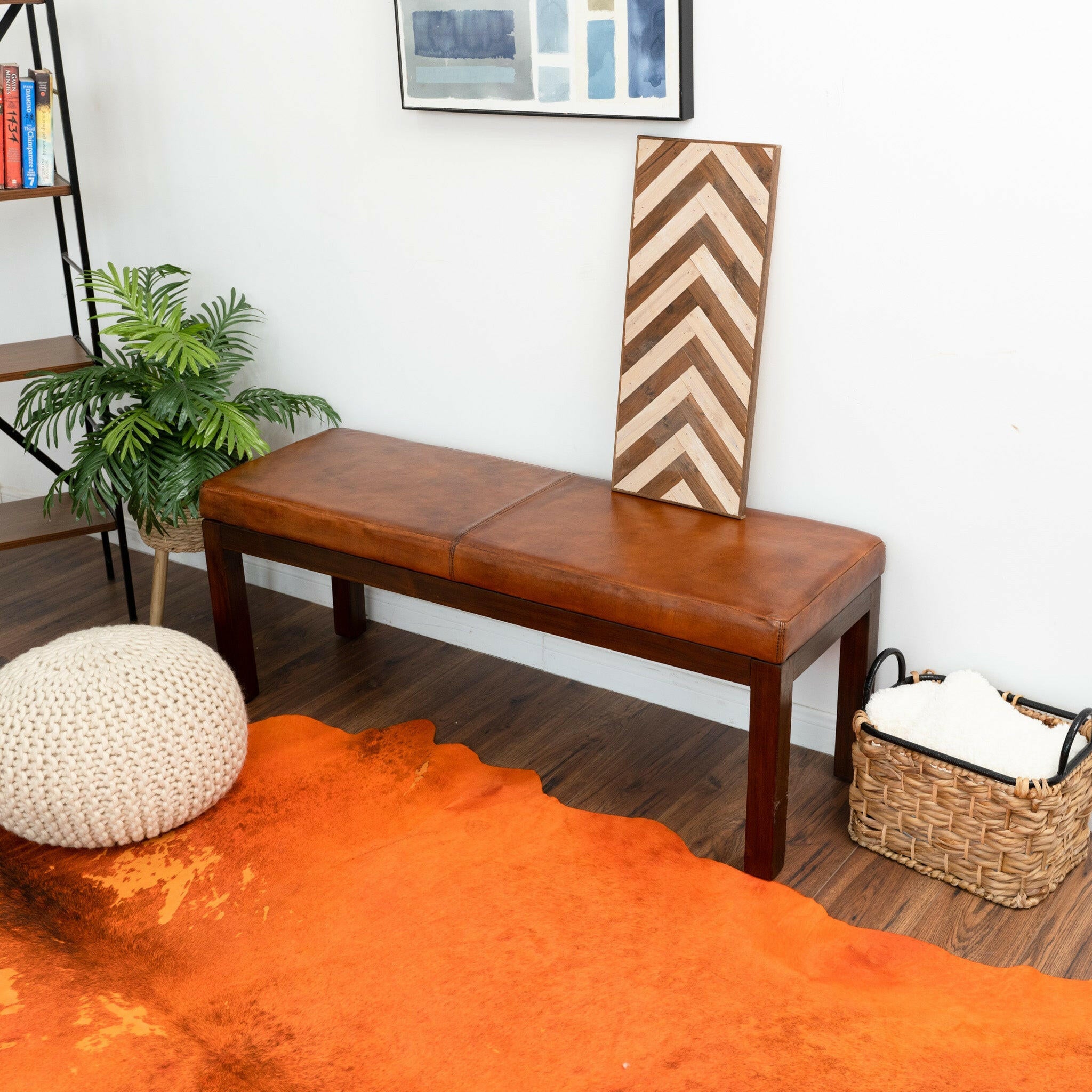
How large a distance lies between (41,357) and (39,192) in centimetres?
44

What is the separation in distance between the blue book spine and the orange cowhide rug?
1660 millimetres

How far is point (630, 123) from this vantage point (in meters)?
2.40

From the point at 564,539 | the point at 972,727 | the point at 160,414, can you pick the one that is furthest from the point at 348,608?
the point at 972,727

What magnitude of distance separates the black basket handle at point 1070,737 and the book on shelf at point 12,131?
271cm

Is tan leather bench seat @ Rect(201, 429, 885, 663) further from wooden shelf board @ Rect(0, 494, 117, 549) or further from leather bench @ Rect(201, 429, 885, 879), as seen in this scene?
wooden shelf board @ Rect(0, 494, 117, 549)

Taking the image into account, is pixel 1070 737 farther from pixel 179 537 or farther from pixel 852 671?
pixel 179 537

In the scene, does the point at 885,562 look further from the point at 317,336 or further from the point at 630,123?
the point at 317,336

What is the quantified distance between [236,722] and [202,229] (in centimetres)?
152

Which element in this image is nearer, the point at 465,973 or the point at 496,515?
the point at 465,973

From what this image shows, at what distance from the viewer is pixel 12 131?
2.88 m

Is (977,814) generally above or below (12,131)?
below

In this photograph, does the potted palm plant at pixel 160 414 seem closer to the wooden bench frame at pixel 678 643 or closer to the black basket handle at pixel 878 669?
the wooden bench frame at pixel 678 643

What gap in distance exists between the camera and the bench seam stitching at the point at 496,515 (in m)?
2.32

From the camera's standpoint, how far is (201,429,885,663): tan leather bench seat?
206 centimetres
